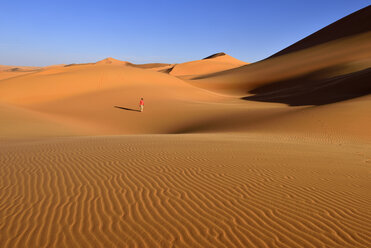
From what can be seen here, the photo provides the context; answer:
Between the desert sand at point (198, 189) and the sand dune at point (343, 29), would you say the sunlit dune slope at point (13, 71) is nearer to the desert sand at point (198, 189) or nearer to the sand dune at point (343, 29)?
the desert sand at point (198, 189)

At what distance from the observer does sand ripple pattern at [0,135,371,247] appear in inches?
152

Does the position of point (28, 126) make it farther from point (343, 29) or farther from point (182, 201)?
point (343, 29)

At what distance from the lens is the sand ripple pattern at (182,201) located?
152 inches

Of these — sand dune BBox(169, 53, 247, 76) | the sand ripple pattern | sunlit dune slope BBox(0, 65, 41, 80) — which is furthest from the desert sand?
sand dune BBox(169, 53, 247, 76)

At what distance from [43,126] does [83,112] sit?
6774 millimetres

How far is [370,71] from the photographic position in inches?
1151

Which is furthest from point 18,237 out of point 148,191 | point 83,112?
point 83,112

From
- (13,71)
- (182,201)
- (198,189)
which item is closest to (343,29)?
(198,189)

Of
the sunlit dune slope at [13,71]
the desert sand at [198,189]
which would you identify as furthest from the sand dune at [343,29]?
the sunlit dune slope at [13,71]

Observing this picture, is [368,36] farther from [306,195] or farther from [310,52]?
[306,195]

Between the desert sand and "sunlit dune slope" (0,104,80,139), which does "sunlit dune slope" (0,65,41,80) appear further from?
the desert sand

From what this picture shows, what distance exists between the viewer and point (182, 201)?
5.07 m

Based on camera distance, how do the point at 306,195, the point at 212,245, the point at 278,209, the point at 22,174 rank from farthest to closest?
1. the point at 22,174
2. the point at 306,195
3. the point at 278,209
4. the point at 212,245

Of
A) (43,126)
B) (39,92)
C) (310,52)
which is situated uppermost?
(310,52)
